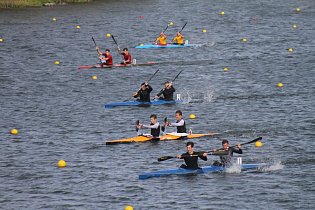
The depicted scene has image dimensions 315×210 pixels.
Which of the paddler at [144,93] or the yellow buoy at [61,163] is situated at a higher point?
the paddler at [144,93]

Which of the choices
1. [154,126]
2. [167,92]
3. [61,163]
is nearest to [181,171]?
[154,126]

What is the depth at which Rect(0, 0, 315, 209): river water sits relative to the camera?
2033 centimetres

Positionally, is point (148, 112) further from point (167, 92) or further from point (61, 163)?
point (61, 163)

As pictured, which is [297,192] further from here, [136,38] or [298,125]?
[136,38]

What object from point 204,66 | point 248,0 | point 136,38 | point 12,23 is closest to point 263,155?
point 204,66

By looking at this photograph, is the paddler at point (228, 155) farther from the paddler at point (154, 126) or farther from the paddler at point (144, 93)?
the paddler at point (144, 93)

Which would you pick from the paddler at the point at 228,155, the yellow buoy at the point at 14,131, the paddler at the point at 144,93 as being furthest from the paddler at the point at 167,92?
the paddler at the point at 228,155

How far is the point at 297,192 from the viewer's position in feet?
66.2

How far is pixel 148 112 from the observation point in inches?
1187

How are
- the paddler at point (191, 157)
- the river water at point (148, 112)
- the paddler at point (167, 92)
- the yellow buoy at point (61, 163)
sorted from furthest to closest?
the paddler at point (167, 92)
the yellow buoy at point (61, 163)
the paddler at point (191, 157)
the river water at point (148, 112)

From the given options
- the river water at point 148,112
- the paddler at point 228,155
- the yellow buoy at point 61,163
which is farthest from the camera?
the yellow buoy at point 61,163

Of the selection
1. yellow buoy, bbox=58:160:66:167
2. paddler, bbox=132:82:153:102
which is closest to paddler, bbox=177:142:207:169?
yellow buoy, bbox=58:160:66:167

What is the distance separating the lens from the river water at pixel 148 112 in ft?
66.7

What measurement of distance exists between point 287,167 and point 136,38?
3092cm
